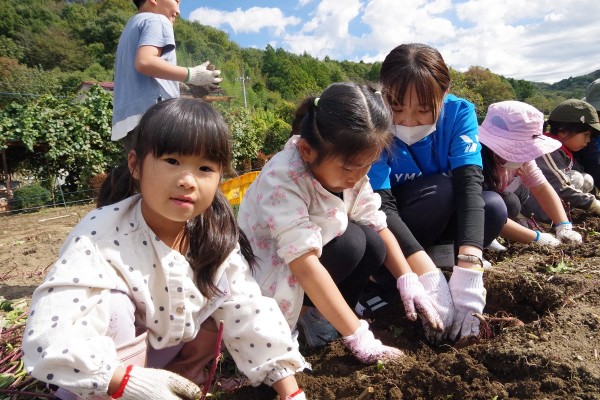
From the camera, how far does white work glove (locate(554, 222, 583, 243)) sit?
8.89ft

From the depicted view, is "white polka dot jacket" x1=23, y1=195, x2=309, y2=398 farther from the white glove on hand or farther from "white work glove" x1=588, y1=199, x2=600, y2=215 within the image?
"white work glove" x1=588, y1=199, x2=600, y2=215

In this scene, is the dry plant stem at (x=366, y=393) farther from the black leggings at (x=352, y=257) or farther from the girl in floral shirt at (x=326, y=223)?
the black leggings at (x=352, y=257)

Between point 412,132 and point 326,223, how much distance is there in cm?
75

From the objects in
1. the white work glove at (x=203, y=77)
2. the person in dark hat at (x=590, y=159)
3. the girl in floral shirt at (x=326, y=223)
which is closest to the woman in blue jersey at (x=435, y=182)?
the girl in floral shirt at (x=326, y=223)

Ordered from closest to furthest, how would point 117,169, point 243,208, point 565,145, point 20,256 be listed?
point 117,169 < point 243,208 < point 565,145 < point 20,256

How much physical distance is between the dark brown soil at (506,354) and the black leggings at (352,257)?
0.23 m

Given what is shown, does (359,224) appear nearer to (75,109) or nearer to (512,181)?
(512,181)

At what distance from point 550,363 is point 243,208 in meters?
1.14

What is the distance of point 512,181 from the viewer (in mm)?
2859

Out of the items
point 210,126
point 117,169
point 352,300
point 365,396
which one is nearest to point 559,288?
point 352,300

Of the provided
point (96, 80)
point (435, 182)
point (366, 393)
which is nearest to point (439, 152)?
point (435, 182)

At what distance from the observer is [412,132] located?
2.23 m

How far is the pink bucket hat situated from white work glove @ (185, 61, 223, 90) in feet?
4.91

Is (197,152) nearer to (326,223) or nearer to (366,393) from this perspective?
(326,223)
